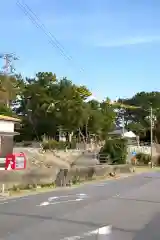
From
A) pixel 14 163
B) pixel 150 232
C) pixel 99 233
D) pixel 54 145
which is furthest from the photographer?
pixel 54 145

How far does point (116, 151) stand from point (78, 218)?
42.3 meters

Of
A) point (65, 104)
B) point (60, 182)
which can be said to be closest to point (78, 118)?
point (65, 104)

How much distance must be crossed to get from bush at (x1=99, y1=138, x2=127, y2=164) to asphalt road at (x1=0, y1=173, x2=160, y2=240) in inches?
1385

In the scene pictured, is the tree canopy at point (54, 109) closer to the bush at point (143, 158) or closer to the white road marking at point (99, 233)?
the bush at point (143, 158)

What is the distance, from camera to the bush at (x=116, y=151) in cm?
5422

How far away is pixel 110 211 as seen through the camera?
14719 millimetres

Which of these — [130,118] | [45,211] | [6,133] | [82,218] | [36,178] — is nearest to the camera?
[82,218]

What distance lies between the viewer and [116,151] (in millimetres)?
54750

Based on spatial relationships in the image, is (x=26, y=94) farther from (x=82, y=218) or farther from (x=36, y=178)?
(x=82, y=218)

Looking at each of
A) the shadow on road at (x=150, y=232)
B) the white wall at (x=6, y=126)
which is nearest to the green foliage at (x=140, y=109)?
the white wall at (x=6, y=126)

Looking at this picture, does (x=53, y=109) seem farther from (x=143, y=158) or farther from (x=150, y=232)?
(x=150, y=232)

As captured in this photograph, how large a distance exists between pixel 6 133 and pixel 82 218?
82.4ft

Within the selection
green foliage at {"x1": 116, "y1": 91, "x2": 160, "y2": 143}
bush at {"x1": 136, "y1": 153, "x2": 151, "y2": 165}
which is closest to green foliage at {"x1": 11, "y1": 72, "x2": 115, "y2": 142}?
bush at {"x1": 136, "y1": 153, "x2": 151, "y2": 165}

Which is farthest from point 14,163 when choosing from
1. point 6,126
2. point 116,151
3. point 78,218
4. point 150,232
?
point 116,151
